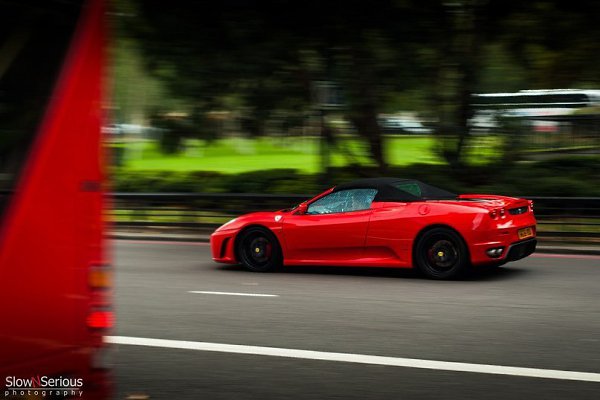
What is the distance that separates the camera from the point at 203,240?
1667 cm

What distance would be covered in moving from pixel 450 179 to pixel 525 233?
23.2 feet

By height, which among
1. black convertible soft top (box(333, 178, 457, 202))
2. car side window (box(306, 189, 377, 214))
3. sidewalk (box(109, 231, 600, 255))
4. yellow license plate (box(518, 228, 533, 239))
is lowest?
sidewalk (box(109, 231, 600, 255))

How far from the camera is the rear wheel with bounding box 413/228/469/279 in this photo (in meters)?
10.2

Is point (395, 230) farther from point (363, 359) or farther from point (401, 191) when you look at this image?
point (363, 359)

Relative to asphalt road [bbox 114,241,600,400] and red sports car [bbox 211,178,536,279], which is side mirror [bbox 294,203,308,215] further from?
asphalt road [bbox 114,241,600,400]

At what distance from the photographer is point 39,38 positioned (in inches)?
149

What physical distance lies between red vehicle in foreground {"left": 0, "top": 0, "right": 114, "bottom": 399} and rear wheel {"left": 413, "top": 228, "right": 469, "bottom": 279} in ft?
21.8

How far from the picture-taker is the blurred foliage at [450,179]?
1638cm

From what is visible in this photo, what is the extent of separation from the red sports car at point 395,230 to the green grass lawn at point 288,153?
720 centimetres

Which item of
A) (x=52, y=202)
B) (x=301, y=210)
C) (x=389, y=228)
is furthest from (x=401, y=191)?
(x=52, y=202)

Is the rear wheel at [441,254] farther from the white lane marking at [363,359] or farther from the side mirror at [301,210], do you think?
the white lane marking at [363,359]

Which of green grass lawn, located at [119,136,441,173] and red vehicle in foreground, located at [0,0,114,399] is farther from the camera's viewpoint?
green grass lawn, located at [119,136,441,173]

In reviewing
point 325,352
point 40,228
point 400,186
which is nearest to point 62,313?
point 40,228

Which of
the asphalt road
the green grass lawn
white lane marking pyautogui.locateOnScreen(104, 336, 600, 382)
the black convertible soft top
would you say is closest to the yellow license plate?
the asphalt road
